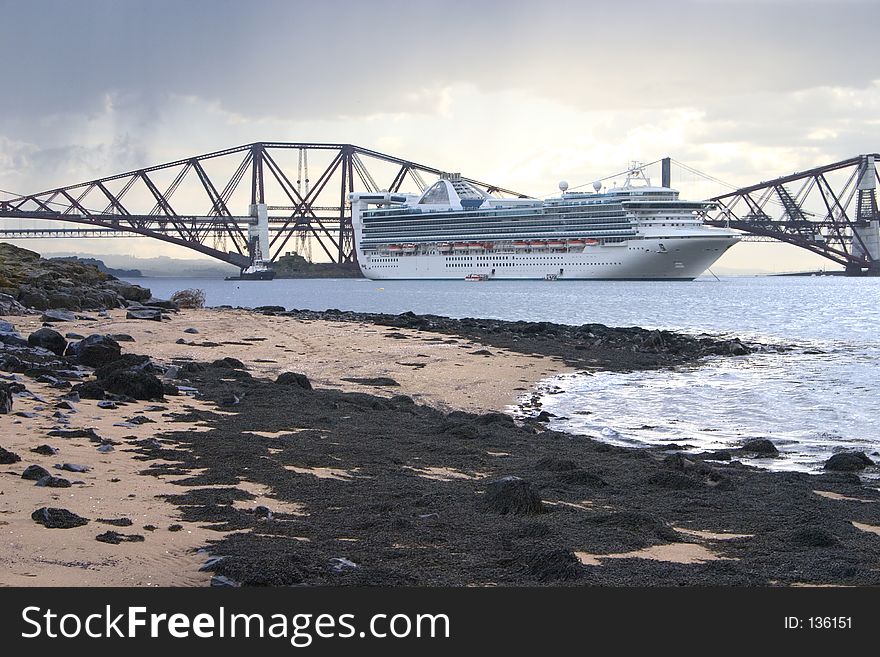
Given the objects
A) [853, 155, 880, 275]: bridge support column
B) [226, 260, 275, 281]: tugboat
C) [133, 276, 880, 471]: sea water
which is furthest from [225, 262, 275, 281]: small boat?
[133, 276, 880, 471]: sea water

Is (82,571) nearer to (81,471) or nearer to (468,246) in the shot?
(81,471)

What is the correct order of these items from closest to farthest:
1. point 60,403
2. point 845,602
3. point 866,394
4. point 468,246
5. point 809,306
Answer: point 845,602, point 60,403, point 866,394, point 809,306, point 468,246

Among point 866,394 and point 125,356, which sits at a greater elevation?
point 125,356

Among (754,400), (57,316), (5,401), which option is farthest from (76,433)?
(57,316)

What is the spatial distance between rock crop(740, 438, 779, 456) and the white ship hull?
84.5m

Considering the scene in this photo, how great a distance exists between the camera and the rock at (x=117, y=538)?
19.4ft

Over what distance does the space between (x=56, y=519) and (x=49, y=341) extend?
948 cm

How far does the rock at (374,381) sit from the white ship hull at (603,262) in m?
80.2

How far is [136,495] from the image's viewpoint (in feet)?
23.5

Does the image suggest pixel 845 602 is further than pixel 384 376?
No

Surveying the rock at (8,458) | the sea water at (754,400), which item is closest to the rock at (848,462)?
the sea water at (754,400)

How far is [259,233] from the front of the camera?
13412 centimetres

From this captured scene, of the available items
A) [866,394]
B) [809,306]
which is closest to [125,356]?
[866,394]

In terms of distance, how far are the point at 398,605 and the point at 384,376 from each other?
1353cm
